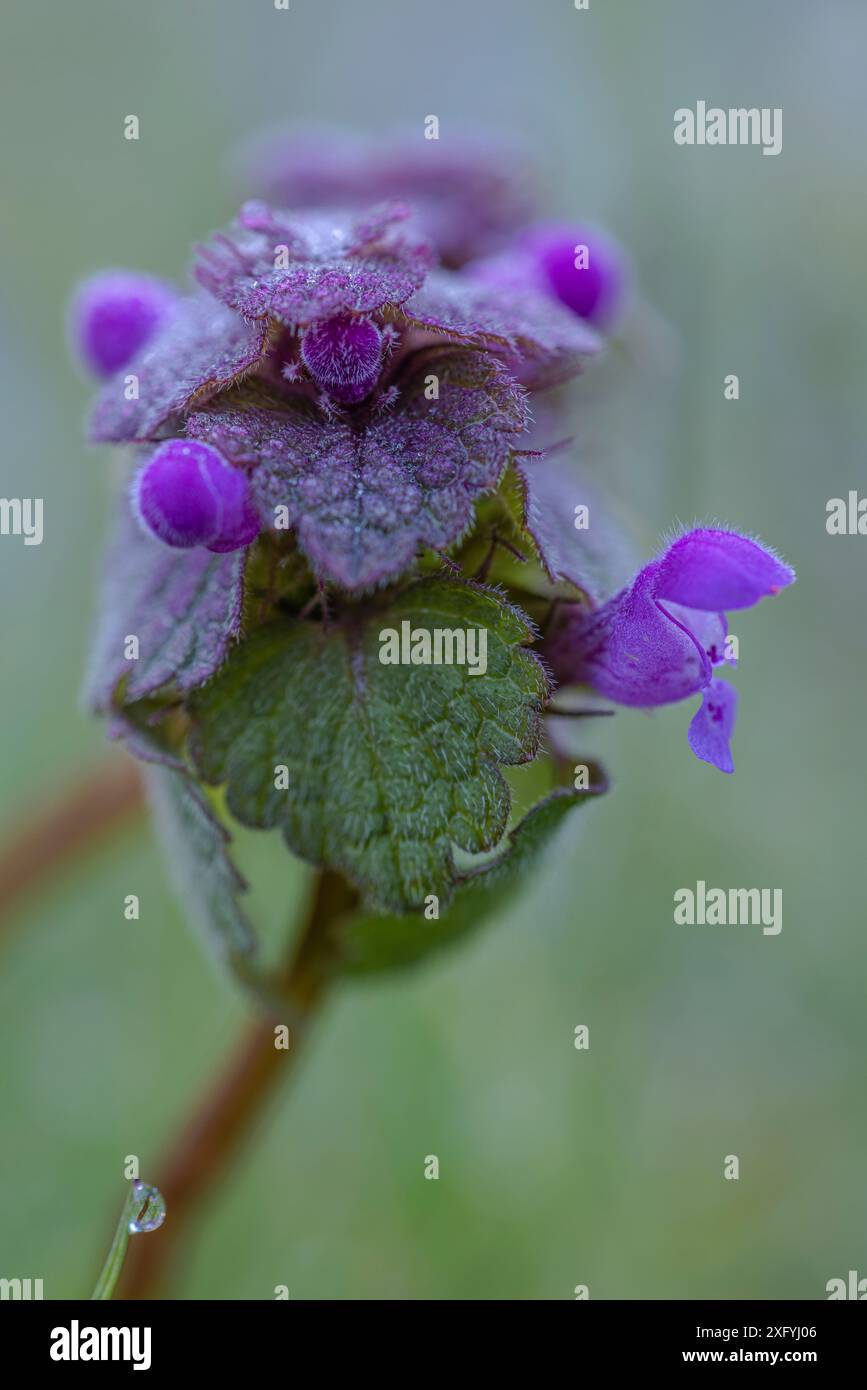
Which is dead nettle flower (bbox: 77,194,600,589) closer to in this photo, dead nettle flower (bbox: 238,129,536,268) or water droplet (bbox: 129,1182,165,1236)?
water droplet (bbox: 129,1182,165,1236)

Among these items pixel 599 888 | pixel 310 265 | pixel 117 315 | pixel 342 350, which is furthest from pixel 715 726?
pixel 599 888

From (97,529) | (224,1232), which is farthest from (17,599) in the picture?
(224,1232)

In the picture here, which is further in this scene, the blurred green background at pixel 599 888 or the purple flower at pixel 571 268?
the blurred green background at pixel 599 888

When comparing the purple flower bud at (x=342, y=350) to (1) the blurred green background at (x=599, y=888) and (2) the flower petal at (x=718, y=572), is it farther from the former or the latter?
(1) the blurred green background at (x=599, y=888)

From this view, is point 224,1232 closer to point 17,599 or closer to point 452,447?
point 17,599

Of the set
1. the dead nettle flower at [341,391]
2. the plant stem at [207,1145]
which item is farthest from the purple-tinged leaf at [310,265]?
the plant stem at [207,1145]

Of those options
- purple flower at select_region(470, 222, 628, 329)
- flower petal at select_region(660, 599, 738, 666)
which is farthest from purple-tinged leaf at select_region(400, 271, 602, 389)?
flower petal at select_region(660, 599, 738, 666)
